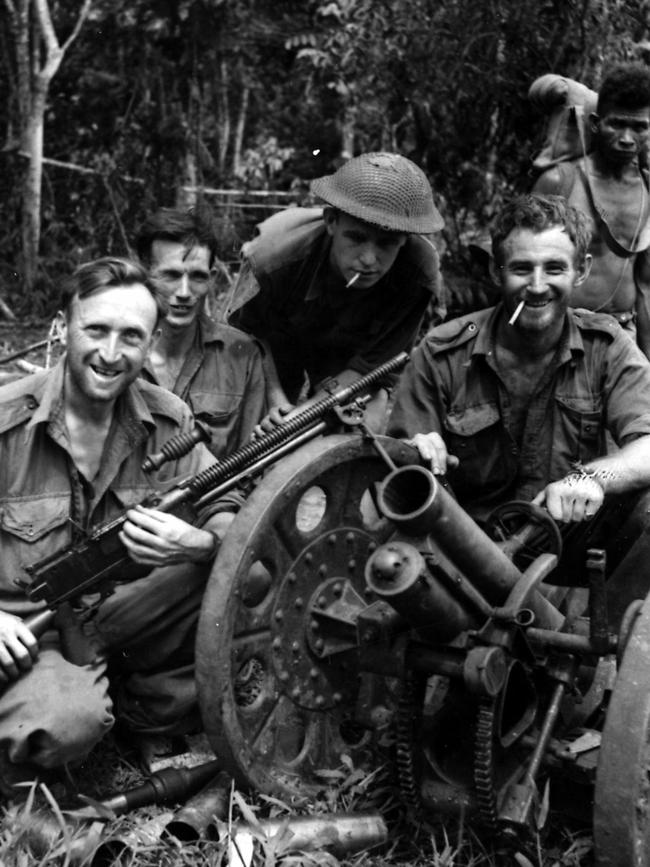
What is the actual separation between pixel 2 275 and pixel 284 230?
5.72 metres

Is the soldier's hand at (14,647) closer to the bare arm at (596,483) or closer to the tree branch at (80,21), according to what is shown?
the bare arm at (596,483)

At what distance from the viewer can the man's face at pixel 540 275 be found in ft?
15.1

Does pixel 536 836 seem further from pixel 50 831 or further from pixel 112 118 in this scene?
pixel 112 118

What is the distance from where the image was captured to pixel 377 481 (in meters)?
4.32

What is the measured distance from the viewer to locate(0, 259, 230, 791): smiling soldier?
12.8ft

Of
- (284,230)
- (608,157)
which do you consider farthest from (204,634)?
(608,157)

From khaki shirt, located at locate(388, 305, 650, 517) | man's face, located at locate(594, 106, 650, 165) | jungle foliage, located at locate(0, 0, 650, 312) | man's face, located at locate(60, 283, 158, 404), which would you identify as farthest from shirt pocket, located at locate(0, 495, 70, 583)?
jungle foliage, located at locate(0, 0, 650, 312)

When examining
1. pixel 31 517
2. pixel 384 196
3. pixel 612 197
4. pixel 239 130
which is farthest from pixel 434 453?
pixel 239 130

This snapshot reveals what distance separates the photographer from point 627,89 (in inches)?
242

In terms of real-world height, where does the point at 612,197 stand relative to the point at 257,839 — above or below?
above

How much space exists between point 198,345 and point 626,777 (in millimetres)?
3074

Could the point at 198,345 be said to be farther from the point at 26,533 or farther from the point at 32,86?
the point at 32,86

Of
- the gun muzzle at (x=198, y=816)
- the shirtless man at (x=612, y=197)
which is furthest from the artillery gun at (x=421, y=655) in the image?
the shirtless man at (x=612, y=197)

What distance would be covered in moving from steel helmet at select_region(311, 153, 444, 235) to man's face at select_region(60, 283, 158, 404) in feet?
4.16
